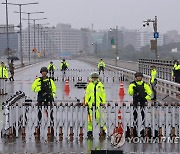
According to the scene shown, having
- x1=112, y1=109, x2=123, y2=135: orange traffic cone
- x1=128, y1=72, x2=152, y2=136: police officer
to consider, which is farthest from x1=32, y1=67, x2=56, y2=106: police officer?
x1=128, y1=72, x2=152, y2=136: police officer

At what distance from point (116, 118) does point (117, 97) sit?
12.8m

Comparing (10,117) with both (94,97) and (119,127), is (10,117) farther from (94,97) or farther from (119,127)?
(119,127)

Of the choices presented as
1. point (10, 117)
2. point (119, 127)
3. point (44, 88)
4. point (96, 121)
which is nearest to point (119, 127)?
point (119, 127)

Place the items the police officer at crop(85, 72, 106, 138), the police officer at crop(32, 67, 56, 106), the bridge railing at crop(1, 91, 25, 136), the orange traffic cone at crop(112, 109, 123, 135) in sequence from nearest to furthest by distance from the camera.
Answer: the orange traffic cone at crop(112, 109, 123, 135)
the police officer at crop(85, 72, 106, 138)
the bridge railing at crop(1, 91, 25, 136)
the police officer at crop(32, 67, 56, 106)

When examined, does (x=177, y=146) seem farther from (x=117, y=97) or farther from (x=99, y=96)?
(x=117, y=97)

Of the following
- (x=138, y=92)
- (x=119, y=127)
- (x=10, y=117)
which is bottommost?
(x=119, y=127)

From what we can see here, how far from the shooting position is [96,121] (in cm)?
1312

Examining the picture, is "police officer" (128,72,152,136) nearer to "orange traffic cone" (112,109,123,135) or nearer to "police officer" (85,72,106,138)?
"orange traffic cone" (112,109,123,135)

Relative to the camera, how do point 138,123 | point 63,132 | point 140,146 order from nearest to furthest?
point 140,146 < point 138,123 < point 63,132

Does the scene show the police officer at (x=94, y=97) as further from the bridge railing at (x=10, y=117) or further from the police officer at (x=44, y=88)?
the bridge railing at (x=10, y=117)

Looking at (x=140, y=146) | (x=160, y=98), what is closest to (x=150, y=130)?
(x=140, y=146)

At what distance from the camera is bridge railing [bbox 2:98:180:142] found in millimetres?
12914

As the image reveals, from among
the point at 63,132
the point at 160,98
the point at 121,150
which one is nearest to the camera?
the point at 121,150

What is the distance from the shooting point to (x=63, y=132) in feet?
45.0
